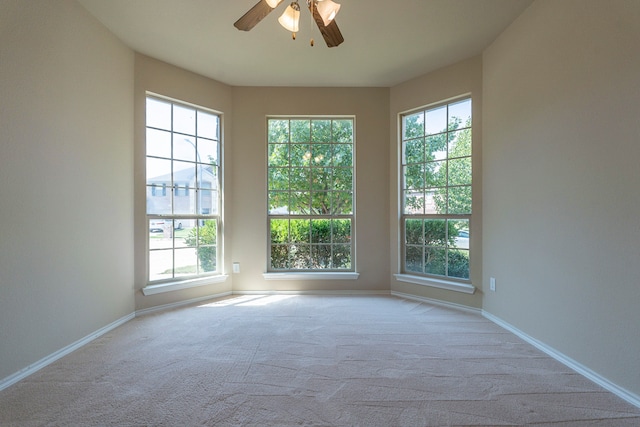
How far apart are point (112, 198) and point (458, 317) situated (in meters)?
3.78

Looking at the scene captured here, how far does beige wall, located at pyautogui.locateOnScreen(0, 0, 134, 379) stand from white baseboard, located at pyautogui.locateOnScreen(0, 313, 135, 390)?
35 mm

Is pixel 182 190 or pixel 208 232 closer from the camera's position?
pixel 182 190

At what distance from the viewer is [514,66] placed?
8.88 feet

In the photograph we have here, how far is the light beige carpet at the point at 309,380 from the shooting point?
159cm

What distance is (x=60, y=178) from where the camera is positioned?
7.40ft

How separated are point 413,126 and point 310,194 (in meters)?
1.66

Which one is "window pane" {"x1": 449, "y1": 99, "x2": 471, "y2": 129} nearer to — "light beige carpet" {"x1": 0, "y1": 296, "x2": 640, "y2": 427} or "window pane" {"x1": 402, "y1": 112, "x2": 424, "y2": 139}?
"window pane" {"x1": 402, "y1": 112, "x2": 424, "y2": 139}

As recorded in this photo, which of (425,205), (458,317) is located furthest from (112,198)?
(458,317)

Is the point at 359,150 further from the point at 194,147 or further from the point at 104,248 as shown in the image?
the point at 104,248

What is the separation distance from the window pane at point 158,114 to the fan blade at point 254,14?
198cm

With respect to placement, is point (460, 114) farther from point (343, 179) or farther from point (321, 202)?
point (321, 202)

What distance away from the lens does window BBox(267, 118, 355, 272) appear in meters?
4.03

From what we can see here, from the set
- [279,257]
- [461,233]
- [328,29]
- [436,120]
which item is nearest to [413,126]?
[436,120]

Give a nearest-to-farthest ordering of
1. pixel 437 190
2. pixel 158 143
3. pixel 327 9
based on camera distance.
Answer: pixel 327 9
pixel 158 143
pixel 437 190
